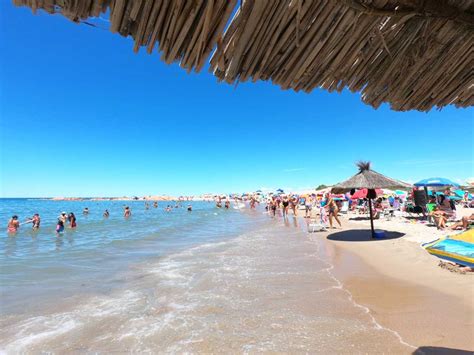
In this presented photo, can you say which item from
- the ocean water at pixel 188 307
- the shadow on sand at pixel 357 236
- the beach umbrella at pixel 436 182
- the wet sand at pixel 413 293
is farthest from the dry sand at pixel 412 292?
the beach umbrella at pixel 436 182

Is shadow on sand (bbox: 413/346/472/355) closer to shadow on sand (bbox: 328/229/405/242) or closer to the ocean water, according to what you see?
the ocean water

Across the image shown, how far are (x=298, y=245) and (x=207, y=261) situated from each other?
360cm

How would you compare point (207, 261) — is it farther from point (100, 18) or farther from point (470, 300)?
point (100, 18)

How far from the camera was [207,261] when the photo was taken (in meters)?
7.83

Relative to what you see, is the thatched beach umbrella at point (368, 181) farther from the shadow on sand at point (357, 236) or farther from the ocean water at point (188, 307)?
the ocean water at point (188, 307)

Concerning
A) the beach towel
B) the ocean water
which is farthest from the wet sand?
the beach towel

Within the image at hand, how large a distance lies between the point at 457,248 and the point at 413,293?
2.94 m

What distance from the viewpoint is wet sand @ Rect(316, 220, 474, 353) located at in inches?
129

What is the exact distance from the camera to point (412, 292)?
464 centimetres

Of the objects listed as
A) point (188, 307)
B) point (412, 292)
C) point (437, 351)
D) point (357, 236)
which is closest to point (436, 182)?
point (357, 236)

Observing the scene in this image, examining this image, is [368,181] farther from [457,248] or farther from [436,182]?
[457,248]

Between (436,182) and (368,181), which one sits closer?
(368,181)

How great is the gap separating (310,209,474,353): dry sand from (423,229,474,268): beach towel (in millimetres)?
1406

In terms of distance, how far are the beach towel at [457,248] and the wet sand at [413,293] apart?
4.63 ft
